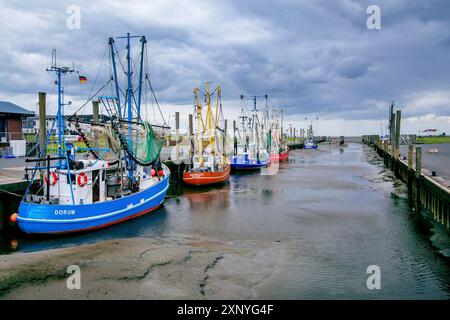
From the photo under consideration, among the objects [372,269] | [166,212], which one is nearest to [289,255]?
[372,269]

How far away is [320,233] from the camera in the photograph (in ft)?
63.6

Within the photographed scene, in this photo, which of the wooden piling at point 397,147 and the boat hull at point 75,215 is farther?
the wooden piling at point 397,147

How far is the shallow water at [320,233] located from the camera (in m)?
12.5

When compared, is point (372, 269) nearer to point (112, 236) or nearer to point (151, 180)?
point (112, 236)

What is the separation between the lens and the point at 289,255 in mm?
15500

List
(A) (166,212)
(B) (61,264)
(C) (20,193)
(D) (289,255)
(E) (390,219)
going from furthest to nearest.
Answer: (A) (166,212) → (E) (390,219) → (C) (20,193) → (D) (289,255) → (B) (61,264)

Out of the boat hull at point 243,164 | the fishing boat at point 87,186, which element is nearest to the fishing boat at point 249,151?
the boat hull at point 243,164

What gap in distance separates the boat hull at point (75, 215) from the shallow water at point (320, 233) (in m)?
0.49

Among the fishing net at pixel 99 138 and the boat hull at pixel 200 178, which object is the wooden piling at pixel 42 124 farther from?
the boat hull at pixel 200 178

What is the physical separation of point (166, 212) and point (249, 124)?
4155cm

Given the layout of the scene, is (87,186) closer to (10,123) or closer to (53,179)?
(53,179)

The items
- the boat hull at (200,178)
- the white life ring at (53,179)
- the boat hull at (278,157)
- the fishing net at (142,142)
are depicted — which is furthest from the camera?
the boat hull at (278,157)

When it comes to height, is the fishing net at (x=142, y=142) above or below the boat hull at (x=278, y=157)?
above

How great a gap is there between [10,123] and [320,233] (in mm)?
37469
